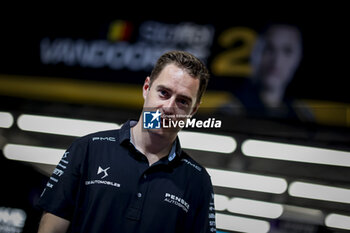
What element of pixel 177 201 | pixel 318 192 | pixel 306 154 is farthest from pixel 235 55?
pixel 177 201

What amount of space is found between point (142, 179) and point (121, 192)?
4.2 inches

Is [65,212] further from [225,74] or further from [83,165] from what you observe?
[225,74]

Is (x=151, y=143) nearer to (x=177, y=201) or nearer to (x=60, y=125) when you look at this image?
(x=177, y=201)

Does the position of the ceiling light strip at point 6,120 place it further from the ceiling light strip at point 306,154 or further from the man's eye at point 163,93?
the ceiling light strip at point 306,154

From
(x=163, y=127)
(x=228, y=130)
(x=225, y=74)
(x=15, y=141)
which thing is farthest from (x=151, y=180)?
(x=15, y=141)

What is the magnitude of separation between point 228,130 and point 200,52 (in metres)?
0.82

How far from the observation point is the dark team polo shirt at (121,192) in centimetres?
128

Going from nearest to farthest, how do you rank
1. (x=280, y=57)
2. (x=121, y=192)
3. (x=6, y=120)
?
(x=121, y=192) → (x=280, y=57) → (x=6, y=120)

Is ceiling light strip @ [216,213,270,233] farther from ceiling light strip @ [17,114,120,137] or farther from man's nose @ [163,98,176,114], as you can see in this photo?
man's nose @ [163,98,176,114]

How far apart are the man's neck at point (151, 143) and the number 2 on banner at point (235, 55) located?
1.66m

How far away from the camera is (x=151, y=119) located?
1.41m

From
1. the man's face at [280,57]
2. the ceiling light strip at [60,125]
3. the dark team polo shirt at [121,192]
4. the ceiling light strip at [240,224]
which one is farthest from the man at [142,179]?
the man's face at [280,57]

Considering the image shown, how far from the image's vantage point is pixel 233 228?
2.78m

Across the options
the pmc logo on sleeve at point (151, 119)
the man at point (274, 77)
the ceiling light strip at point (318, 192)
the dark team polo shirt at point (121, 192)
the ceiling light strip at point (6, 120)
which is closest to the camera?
the dark team polo shirt at point (121, 192)
